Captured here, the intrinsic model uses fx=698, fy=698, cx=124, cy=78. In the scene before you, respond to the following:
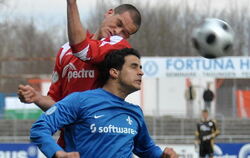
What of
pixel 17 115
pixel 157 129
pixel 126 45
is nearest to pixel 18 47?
pixel 17 115

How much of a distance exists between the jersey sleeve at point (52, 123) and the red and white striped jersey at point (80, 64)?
15.8 inches

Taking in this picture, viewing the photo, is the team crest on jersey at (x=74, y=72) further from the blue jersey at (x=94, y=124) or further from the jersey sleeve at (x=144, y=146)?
the jersey sleeve at (x=144, y=146)

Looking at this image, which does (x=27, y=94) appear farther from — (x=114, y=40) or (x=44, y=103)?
(x=114, y=40)

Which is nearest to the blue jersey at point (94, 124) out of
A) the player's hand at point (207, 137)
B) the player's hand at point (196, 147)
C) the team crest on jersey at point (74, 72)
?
the team crest on jersey at point (74, 72)

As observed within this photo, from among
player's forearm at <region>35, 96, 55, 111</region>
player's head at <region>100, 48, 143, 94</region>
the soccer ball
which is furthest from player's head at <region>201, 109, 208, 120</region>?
player's head at <region>100, 48, 143, 94</region>

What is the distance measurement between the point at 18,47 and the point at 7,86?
4.10m

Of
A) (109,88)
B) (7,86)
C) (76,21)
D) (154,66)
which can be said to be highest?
(76,21)

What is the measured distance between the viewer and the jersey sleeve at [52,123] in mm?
4766

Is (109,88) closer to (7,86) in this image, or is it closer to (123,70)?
(123,70)

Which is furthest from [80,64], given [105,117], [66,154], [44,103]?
[66,154]

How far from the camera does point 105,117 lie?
16.8 feet

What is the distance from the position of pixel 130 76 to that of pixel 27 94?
3.04 feet

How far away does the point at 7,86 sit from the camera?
170 ft

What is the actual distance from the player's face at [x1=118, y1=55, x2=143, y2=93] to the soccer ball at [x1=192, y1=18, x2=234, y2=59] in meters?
0.76
